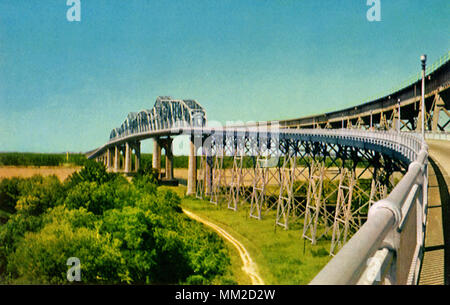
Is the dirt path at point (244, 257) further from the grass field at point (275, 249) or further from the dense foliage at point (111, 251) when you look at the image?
the dense foliage at point (111, 251)

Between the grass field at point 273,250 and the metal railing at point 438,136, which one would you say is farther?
the grass field at point 273,250

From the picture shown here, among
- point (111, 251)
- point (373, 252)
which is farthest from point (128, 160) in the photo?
point (373, 252)

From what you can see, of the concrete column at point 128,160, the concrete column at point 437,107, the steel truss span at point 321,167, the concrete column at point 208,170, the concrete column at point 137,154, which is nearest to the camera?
the steel truss span at point 321,167

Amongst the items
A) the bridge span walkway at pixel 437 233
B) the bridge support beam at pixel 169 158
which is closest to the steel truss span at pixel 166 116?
the bridge support beam at pixel 169 158

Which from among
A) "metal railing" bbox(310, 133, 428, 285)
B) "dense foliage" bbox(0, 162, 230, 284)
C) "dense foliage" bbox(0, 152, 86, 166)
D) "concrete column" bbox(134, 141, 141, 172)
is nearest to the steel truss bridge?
"metal railing" bbox(310, 133, 428, 285)

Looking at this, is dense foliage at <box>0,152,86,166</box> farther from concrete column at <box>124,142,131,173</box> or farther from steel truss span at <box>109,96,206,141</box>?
steel truss span at <box>109,96,206,141</box>

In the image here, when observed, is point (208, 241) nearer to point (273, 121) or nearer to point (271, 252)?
point (271, 252)
